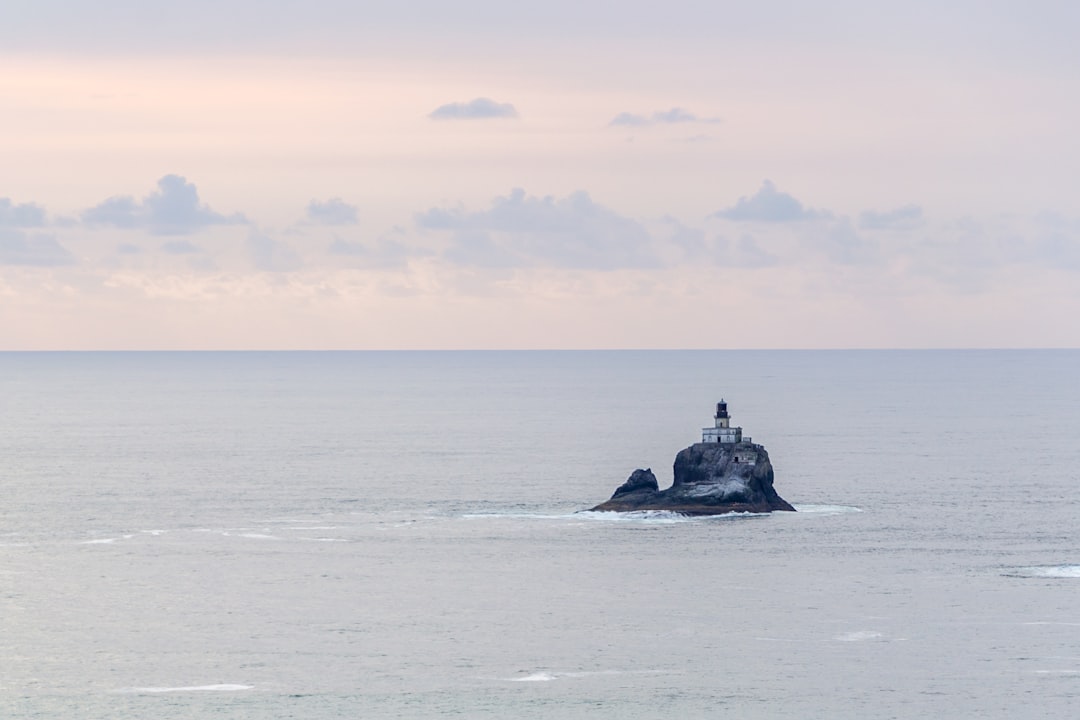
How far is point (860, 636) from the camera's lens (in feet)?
392

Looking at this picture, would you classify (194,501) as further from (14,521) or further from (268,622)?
(268,622)

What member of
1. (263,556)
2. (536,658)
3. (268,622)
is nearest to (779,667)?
(536,658)

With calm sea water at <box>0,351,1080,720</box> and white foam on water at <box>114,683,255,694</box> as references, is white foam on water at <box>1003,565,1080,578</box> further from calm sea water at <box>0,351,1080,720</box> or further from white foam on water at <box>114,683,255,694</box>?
white foam on water at <box>114,683,255,694</box>

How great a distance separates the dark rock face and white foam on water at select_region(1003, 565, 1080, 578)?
33843mm

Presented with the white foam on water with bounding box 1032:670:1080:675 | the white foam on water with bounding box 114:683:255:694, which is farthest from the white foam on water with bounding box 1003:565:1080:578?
the white foam on water with bounding box 114:683:255:694

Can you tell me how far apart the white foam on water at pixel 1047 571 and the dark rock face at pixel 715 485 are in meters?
33.8

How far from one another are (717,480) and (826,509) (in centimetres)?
1455

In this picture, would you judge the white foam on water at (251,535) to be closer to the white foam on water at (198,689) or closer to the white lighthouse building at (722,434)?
the white lighthouse building at (722,434)

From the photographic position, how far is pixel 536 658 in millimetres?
112812

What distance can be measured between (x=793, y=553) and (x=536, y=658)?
4364 cm

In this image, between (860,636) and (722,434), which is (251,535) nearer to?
(722,434)

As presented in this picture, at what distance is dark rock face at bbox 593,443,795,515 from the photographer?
17050 centimetres

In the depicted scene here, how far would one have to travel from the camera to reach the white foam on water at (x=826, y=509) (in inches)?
6978

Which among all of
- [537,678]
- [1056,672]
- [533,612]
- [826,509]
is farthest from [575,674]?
[826,509]
